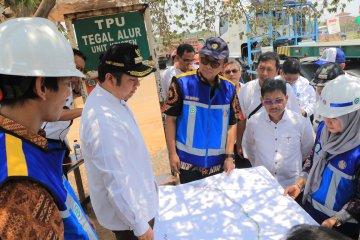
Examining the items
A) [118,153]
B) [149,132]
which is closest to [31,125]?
[118,153]

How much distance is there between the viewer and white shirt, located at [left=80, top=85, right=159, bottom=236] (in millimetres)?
1470

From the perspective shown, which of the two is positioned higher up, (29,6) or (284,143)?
(29,6)

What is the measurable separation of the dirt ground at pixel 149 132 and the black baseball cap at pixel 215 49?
6.05 ft

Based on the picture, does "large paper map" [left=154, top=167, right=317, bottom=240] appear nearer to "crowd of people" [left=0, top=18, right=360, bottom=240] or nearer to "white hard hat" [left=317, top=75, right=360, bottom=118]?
"crowd of people" [left=0, top=18, right=360, bottom=240]

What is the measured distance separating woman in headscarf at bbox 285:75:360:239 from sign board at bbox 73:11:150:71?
71.3 inches

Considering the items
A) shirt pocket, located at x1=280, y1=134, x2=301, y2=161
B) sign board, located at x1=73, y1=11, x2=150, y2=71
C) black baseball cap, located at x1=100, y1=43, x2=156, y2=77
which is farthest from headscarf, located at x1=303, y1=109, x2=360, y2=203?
sign board, located at x1=73, y1=11, x2=150, y2=71

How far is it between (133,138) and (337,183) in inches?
46.6

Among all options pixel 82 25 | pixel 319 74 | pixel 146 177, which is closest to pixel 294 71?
pixel 319 74

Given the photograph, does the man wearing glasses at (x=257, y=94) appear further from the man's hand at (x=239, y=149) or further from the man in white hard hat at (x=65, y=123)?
the man in white hard hat at (x=65, y=123)

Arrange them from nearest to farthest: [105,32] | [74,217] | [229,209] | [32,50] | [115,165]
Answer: [32,50]
[74,217]
[115,165]
[229,209]
[105,32]

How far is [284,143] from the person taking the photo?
236 cm

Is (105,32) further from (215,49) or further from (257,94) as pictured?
(257,94)

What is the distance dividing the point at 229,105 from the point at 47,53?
1.75 metres

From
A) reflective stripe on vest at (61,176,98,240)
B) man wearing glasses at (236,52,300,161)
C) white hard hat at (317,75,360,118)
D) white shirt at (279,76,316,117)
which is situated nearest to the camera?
reflective stripe on vest at (61,176,98,240)
